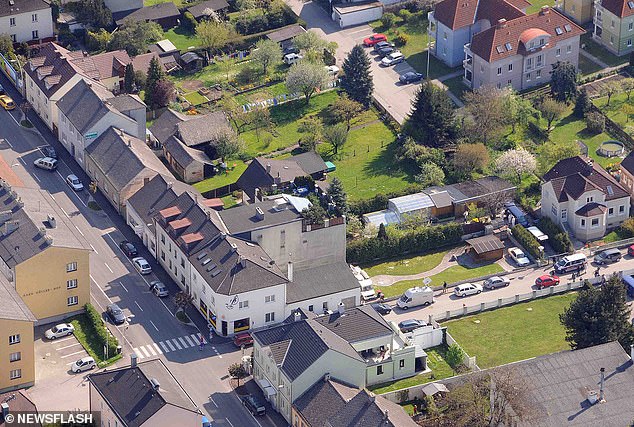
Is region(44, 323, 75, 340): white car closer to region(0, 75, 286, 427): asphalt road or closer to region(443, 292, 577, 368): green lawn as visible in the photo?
region(0, 75, 286, 427): asphalt road

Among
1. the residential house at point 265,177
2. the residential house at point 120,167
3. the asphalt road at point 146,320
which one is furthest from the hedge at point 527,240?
the residential house at point 120,167

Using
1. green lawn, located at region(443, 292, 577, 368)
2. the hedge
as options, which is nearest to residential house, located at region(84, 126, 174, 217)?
green lawn, located at region(443, 292, 577, 368)

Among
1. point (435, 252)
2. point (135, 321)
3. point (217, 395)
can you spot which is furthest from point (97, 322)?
point (435, 252)

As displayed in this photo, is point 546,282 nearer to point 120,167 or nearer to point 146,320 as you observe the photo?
point 146,320

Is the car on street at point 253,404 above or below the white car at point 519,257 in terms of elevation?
above

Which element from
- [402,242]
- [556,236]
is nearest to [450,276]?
[402,242]

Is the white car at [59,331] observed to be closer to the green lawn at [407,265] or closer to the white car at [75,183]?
the white car at [75,183]
